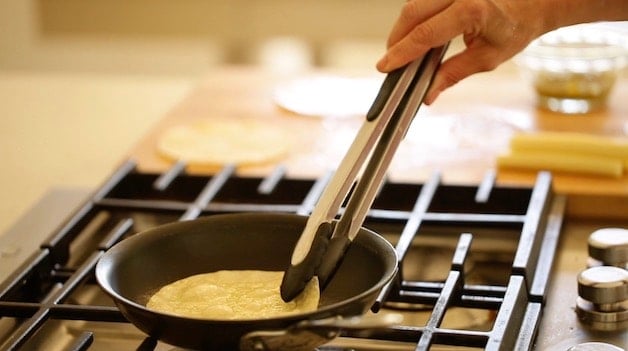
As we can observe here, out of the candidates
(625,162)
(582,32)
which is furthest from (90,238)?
(582,32)

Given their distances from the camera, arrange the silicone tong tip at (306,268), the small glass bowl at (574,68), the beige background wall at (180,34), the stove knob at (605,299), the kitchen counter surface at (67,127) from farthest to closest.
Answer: the beige background wall at (180,34) < the small glass bowl at (574,68) < the kitchen counter surface at (67,127) < the stove knob at (605,299) < the silicone tong tip at (306,268)

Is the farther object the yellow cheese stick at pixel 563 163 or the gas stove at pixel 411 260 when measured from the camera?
the yellow cheese stick at pixel 563 163

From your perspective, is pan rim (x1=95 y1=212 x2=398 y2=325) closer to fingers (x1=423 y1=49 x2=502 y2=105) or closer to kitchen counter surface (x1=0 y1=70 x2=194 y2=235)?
fingers (x1=423 y1=49 x2=502 y2=105)

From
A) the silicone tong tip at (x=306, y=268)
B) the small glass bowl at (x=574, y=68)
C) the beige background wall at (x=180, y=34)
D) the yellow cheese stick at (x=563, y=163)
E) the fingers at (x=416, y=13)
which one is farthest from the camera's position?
the beige background wall at (x=180, y=34)

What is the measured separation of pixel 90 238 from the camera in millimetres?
1280

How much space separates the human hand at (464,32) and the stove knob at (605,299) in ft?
0.88

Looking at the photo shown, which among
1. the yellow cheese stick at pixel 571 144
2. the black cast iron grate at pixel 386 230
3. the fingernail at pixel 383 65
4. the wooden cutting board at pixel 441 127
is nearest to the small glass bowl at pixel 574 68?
the wooden cutting board at pixel 441 127

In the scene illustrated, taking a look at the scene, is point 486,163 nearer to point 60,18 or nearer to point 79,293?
point 79,293

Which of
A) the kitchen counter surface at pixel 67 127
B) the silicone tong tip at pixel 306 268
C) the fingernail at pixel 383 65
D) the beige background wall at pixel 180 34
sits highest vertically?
the fingernail at pixel 383 65

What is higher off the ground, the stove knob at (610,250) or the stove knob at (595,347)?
the stove knob at (595,347)

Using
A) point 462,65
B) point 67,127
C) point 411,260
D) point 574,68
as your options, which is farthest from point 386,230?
point 67,127

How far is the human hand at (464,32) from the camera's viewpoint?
110 cm

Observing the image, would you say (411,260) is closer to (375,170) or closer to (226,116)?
(375,170)

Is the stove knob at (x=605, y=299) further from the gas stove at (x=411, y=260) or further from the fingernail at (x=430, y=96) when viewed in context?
the fingernail at (x=430, y=96)
